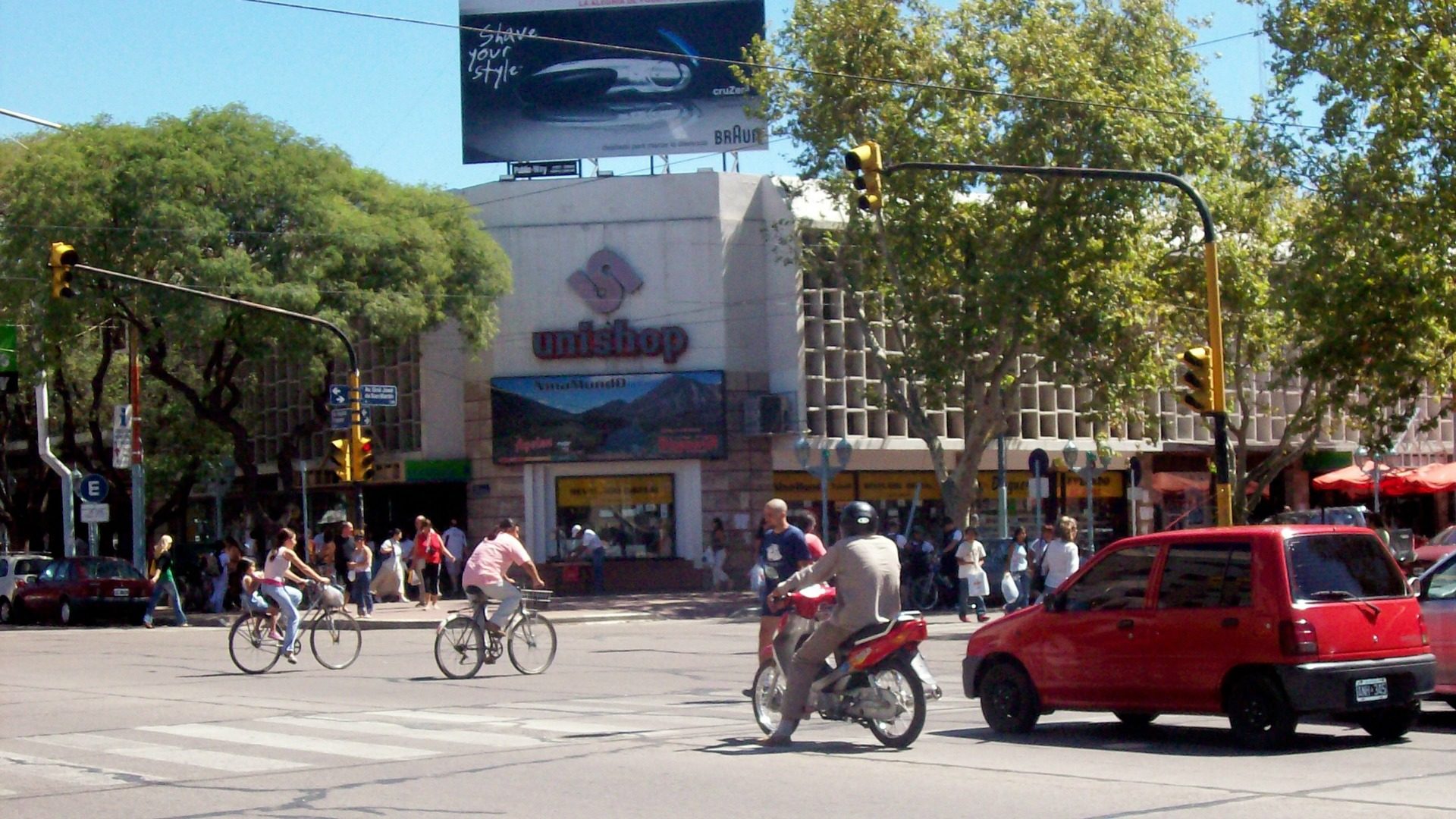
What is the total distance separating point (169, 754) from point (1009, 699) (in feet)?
20.2

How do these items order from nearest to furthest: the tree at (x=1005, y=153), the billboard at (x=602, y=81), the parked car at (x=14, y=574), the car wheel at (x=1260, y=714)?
the car wheel at (x=1260, y=714) → the tree at (x=1005, y=153) → the parked car at (x=14, y=574) → the billboard at (x=602, y=81)

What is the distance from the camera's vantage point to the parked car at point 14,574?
36656 mm

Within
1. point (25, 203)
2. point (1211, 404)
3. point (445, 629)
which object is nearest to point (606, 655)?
point (445, 629)

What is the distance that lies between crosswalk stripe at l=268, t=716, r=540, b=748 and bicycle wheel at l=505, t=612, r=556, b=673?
4092mm

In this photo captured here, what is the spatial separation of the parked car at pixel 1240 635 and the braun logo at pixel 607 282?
28039mm

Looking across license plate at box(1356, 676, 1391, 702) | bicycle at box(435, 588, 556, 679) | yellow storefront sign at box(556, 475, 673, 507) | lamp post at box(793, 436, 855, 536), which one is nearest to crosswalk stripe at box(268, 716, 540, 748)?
bicycle at box(435, 588, 556, 679)

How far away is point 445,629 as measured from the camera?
1838 centimetres

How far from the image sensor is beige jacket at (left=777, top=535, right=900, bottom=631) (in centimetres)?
1130

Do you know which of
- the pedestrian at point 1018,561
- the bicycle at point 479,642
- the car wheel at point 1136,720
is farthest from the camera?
the pedestrian at point 1018,561

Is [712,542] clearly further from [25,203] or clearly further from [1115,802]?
[1115,802]

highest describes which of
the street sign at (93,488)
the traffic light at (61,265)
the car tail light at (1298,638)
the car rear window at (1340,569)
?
the traffic light at (61,265)

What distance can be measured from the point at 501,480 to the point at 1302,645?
30.8m

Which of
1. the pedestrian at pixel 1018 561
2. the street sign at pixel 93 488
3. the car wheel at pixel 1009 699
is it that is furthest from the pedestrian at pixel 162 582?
the car wheel at pixel 1009 699

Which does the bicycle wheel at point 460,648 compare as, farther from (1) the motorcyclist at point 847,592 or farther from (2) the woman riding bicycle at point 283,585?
(1) the motorcyclist at point 847,592
